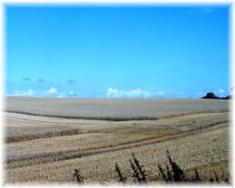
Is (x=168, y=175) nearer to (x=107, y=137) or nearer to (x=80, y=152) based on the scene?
(x=107, y=137)

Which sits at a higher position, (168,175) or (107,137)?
(107,137)

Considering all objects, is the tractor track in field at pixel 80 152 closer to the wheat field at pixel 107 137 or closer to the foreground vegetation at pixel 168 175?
the wheat field at pixel 107 137

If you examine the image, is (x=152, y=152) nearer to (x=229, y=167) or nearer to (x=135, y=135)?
(x=135, y=135)

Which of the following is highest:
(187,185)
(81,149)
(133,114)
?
(133,114)

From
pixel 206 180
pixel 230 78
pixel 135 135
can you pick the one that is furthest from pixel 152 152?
pixel 230 78

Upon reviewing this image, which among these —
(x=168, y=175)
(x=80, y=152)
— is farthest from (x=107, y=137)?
(x=168, y=175)

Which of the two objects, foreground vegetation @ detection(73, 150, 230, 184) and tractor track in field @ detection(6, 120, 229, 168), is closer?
foreground vegetation @ detection(73, 150, 230, 184)

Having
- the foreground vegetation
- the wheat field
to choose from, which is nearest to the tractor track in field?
the wheat field

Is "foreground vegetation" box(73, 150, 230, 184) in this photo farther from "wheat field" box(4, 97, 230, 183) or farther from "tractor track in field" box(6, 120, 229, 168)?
"tractor track in field" box(6, 120, 229, 168)

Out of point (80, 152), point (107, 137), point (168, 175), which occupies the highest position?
point (107, 137)
